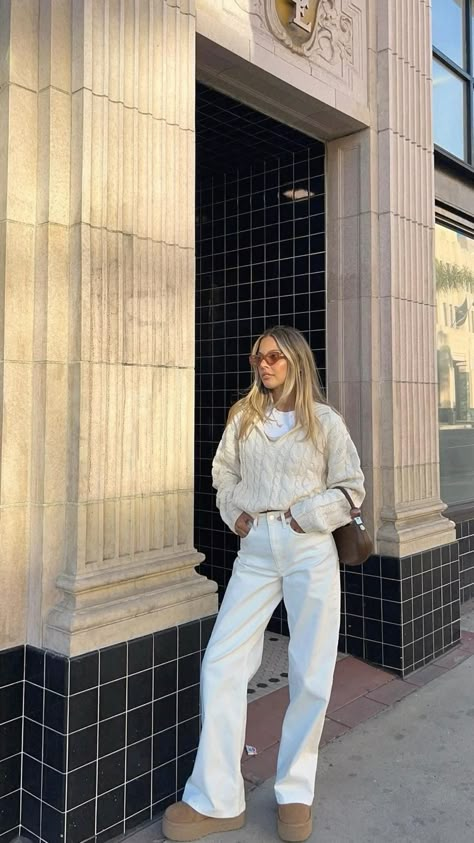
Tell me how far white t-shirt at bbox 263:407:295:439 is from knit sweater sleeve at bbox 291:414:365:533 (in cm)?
18

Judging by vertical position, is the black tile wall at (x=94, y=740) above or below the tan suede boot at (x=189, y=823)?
above

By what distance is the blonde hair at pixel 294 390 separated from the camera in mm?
3014

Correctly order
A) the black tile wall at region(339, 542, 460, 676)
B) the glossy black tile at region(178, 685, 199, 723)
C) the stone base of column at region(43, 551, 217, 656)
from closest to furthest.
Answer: the stone base of column at region(43, 551, 217, 656), the glossy black tile at region(178, 685, 199, 723), the black tile wall at region(339, 542, 460, 676)

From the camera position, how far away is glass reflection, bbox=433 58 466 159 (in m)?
6.79

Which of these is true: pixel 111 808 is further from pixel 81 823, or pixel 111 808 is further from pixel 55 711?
pixel 55 711

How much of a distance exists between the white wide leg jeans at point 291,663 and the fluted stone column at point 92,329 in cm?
42

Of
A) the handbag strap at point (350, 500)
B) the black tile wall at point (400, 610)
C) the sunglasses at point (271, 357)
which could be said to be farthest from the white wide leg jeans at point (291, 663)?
the black tile wall at point (400, 610)

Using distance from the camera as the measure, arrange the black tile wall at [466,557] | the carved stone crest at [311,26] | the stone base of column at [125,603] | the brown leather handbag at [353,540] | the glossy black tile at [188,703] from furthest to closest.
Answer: the black tile wall at [466,557]
the carved stone crest at [311,26]
the glossy black tile at [188,703]
the brown leather handbag at [353,540]
the stone base of column at [125,603]

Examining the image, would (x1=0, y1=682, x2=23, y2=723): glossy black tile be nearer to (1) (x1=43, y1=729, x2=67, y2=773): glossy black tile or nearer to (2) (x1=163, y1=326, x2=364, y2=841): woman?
(1) (x1=43, y1=729, x2=67, y2=773): glossy black tile

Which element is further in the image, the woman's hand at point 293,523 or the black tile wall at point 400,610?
the black tile wall at point 400,610

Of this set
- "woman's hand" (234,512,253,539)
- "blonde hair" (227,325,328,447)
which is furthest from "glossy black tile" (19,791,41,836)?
"blonde hair" (227,325,328,447)

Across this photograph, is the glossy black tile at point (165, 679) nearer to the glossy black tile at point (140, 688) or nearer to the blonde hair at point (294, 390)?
the glossy black tile at point (140, 688)

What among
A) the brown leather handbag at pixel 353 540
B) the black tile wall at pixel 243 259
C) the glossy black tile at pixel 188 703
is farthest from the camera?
the black tile wall at pixel 243 259

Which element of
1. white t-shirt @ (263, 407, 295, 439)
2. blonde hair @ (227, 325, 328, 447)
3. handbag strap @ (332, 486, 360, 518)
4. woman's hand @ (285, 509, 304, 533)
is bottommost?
woman's hand @ (285, 509, 304, 533)
